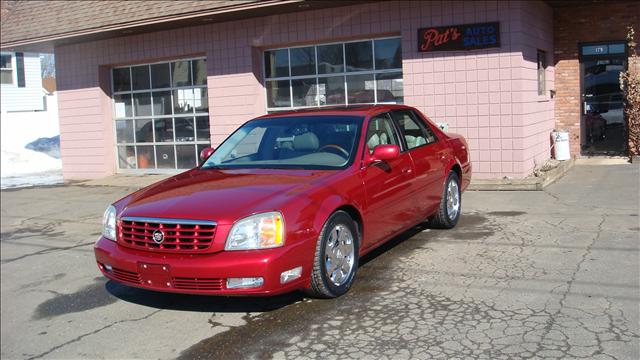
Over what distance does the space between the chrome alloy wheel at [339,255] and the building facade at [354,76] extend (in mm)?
6930

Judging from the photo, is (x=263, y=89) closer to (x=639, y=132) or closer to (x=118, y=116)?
(x=118, y=116)

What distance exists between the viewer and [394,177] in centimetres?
623

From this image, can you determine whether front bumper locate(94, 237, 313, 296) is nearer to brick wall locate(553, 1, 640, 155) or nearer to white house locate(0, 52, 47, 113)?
brick wall locate(553, 1, 640, 155)

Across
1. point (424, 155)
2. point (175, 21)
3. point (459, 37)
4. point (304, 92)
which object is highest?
point (175, 21)

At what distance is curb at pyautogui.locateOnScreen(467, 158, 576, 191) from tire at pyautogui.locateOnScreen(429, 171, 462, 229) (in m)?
3.07

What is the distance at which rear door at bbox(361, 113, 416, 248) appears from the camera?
5.82 m

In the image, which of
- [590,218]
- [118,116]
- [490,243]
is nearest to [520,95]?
[590,218]

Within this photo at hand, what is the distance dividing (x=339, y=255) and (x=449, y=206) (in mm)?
2844

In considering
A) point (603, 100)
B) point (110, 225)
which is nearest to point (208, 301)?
point (110, 225)

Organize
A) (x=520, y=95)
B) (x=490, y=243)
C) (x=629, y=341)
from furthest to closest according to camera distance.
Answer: (x=520, y=95) → (x=490, y=243) → (x=629, y=341)

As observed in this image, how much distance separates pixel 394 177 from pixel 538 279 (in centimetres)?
161

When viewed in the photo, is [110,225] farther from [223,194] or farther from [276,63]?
[276,63]

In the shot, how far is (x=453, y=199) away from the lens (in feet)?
25.9

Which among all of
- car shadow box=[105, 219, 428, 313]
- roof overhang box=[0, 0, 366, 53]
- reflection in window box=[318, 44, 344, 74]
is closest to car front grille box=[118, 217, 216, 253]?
car shadow box=[105, 219, 428, 313]
